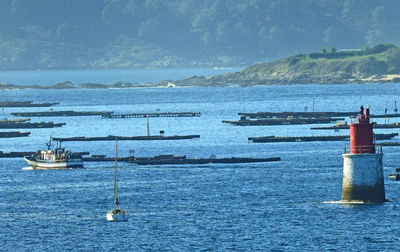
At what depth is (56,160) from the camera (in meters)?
127

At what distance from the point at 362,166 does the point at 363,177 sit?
884 millimetres

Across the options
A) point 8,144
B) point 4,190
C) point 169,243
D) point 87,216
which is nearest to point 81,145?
point 8,144

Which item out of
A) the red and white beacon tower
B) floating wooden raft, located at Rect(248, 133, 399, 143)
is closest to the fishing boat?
floating wooden raft, located at Rect(248, 133, 399, 143)

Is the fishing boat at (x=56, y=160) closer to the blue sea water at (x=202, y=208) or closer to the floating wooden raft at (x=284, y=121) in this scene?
the blue sea water at (x=202, y=208)

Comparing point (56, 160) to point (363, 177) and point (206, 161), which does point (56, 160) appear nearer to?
point (206, 161)

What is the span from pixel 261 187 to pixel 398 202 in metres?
19.3

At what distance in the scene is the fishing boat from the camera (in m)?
126

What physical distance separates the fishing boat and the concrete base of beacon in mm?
52805

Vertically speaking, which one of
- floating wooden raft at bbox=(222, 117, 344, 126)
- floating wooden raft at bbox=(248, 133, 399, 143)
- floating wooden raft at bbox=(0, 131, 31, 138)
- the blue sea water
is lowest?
the blue sea water

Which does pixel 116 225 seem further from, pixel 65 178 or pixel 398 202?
pixel 65 178

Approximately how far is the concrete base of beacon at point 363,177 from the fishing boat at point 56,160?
52.8 metres

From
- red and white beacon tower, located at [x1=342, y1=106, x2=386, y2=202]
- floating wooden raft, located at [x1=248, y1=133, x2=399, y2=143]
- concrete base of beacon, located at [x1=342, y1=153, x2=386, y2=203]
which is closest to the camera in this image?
red and white beacon tower, located at [x1=342, y1=106, x2=386, y2=202]

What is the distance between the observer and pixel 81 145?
530 feet

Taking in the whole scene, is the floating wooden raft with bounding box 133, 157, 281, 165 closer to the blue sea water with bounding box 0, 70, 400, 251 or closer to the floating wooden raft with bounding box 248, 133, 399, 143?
the blue sea water with bounding box 0, 70, 400, 251
